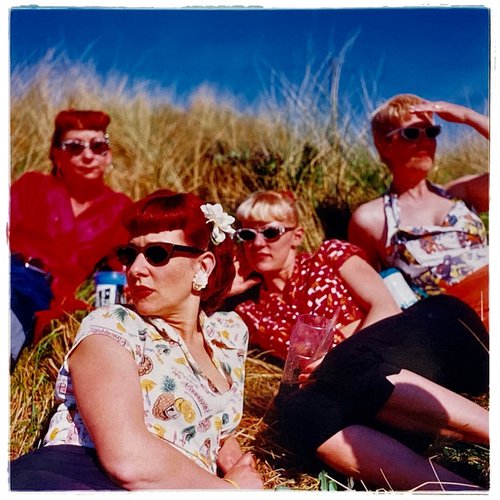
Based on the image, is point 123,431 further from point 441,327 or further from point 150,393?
point 441,327

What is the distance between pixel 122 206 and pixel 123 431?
5.75 ft

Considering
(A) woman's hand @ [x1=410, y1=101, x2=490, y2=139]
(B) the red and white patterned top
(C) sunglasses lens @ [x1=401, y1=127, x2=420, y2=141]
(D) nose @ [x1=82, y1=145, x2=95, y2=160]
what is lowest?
(B) the red and white patterned top

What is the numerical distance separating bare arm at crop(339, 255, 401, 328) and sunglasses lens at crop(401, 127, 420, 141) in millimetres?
764

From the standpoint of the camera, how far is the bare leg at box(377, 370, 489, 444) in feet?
10.0

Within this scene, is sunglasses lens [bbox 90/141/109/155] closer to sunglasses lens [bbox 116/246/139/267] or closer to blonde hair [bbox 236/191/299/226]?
blonde hair [bbox 236/191/299/226]

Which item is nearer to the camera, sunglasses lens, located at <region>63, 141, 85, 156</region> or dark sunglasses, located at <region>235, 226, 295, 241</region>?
dark sunglasses, located at <region>235, 226, 295, 241</region>

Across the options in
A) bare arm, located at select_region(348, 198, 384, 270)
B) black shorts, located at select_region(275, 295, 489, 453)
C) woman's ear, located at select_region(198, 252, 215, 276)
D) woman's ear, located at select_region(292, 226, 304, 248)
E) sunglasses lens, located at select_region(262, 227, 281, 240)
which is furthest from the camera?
bare arm, located at select_region(348, 198, 384, 270)

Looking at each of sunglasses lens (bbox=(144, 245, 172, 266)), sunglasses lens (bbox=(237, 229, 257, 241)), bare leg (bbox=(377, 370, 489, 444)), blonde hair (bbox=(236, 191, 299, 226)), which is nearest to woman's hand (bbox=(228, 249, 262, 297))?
sunglasses lens (bbox=(237, 229, 257, 241))

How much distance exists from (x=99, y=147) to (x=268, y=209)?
3.61 feet

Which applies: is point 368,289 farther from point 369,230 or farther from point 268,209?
point 268,209

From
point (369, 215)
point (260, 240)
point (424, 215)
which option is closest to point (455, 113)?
point (424, 215)

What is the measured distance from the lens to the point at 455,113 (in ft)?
12.2
